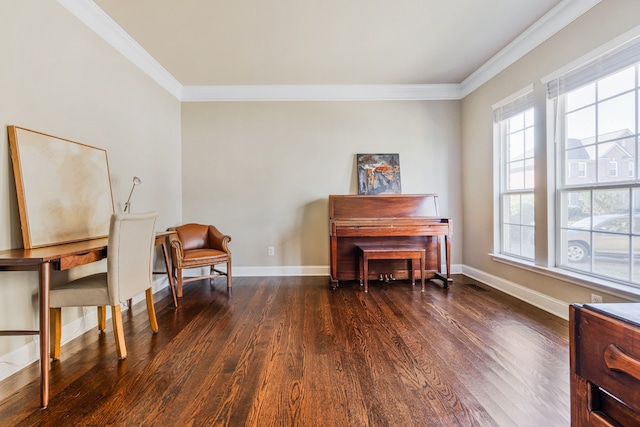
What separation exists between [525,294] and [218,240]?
3417mm

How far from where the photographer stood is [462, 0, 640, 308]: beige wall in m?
2.06

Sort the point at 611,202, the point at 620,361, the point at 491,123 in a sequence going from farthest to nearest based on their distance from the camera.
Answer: the point at 491,123
the point at 611,202
the point at 620,361

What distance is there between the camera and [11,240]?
1726 mm

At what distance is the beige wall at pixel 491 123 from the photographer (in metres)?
2.06

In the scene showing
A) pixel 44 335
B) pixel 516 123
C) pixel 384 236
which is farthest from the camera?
pixel 384 236

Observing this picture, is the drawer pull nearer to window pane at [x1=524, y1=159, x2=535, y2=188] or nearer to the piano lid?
window pane at [x1=524, y1=159, x2=535, y2=188]

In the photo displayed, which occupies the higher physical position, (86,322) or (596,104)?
(596,104)

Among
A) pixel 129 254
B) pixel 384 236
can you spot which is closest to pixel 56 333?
pixel 129 254

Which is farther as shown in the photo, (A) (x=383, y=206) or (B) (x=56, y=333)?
(A) (x=383, y=206)

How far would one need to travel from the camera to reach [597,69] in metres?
2.14

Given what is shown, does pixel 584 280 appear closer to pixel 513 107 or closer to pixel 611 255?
pixel 611 255

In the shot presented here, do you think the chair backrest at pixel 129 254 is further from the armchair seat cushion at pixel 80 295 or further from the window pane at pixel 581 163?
the window pane at pixel 581 163

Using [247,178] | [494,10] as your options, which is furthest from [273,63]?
[494,10]

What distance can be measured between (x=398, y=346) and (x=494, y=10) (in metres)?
2.84
